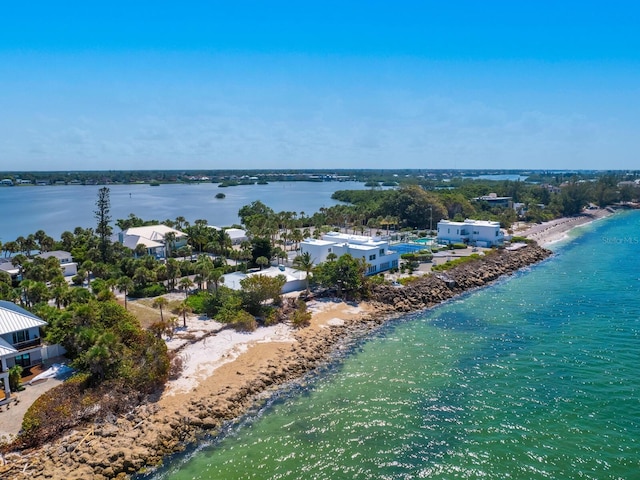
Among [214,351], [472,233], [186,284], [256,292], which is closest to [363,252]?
[256,292]

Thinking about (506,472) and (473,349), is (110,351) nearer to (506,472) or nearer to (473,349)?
(506,472)

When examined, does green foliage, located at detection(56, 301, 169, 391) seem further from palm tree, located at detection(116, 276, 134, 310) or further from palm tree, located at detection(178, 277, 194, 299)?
palm tree, located at detection(178, 277, 194, 299)

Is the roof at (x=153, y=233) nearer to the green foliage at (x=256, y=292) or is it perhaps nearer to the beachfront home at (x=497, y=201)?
the green foliage at (x=256, y=292)

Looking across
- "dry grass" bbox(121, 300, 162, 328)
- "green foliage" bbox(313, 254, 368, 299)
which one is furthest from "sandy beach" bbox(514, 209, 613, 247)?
"dry grass" bbox(121, 300, 162, 328)

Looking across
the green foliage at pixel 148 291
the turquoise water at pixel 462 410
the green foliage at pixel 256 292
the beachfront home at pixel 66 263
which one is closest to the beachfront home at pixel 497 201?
the turquoise water at pixel 462 410

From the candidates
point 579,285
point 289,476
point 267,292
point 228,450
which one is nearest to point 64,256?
point 267,292

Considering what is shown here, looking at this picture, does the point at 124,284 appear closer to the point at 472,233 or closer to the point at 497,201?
the point at 472,233
